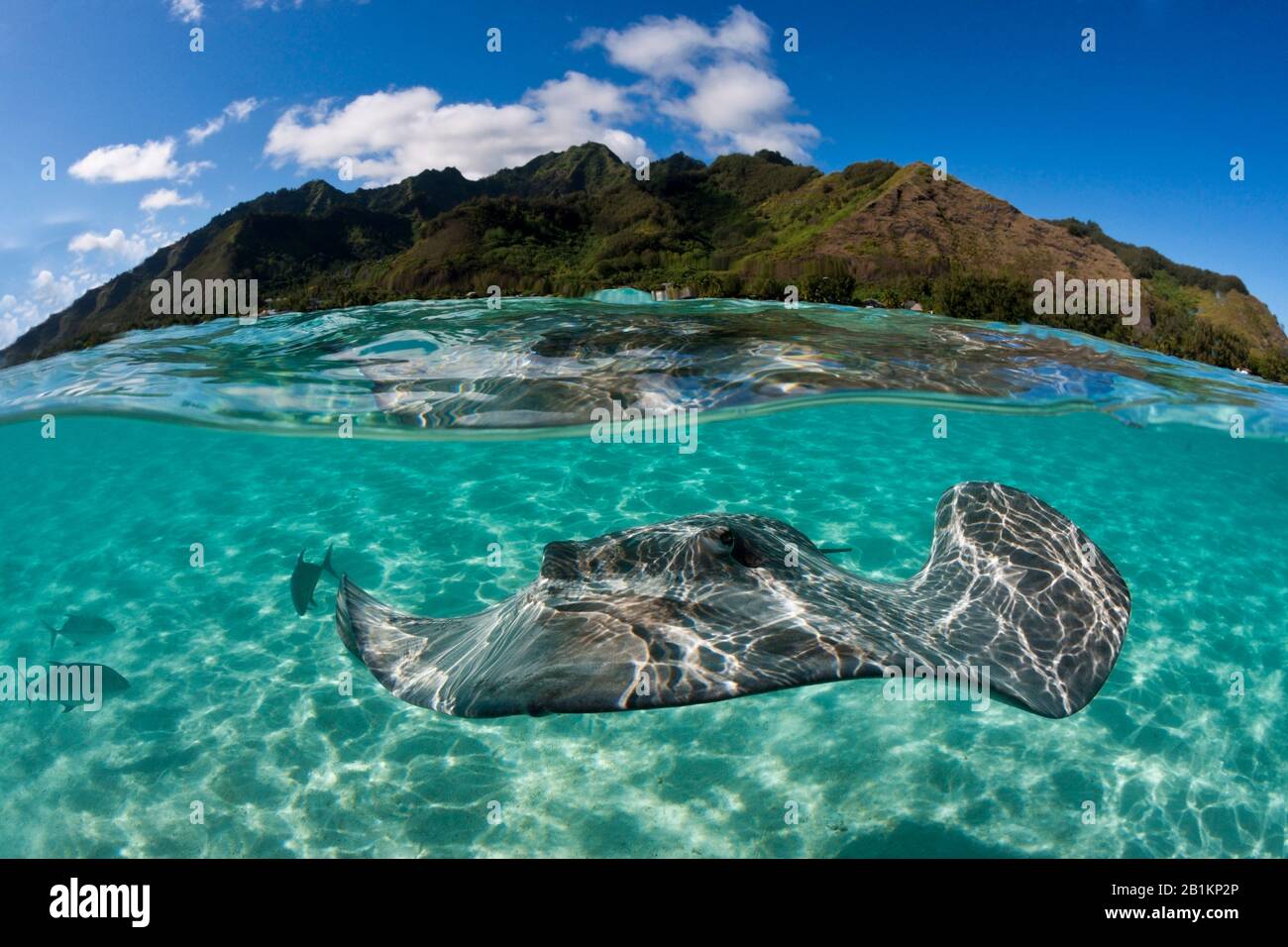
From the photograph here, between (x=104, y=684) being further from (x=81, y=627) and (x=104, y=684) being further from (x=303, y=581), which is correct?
(x=303, y=581)

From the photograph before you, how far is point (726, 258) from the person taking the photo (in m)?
58.8

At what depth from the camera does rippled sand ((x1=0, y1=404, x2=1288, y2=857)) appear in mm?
6273

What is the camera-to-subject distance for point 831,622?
452 cm

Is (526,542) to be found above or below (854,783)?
above

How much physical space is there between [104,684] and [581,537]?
7383 mm

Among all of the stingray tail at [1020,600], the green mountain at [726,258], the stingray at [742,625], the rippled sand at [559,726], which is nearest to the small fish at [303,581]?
the rippled sand at [559,726]

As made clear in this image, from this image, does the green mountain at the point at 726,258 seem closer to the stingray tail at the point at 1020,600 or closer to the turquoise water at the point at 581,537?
the turquoise water at the point at 581,537

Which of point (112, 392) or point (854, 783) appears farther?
point (112, 392)

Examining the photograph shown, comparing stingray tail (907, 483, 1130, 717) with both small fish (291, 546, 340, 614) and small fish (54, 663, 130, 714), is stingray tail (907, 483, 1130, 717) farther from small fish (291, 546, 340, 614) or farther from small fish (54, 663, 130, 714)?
small fish (54, 663, 130, 714)
